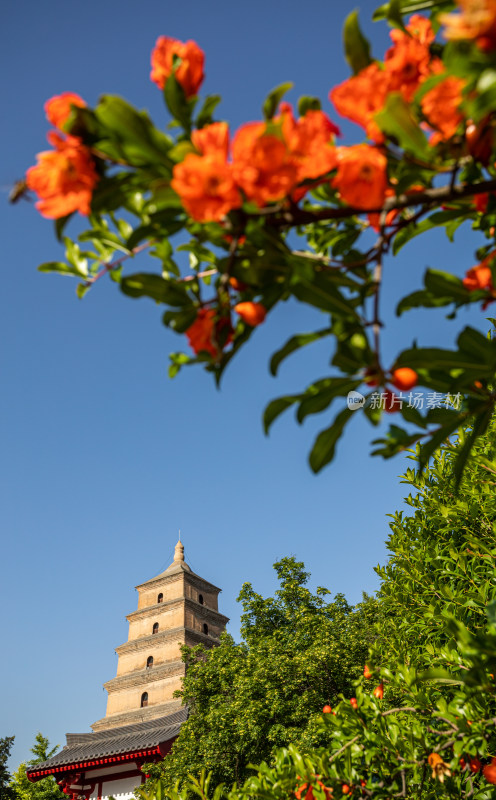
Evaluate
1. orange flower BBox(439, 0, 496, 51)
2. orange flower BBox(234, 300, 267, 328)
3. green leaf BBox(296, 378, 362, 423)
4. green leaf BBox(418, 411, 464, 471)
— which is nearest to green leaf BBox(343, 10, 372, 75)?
orange flower BBox(439, 0, 496, 51)

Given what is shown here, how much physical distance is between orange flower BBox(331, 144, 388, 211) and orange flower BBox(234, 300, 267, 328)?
241mm

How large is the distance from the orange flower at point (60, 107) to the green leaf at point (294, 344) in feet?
1.77

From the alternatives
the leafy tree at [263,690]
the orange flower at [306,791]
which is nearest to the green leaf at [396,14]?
the orange flower at [306,791]

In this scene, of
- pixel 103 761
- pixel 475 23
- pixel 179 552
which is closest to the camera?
pixel 475 23

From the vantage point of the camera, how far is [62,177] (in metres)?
0.90

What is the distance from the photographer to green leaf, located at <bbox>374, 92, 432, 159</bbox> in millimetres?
785

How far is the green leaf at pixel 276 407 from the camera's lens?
3.19 ft

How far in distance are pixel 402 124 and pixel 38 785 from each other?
27.3 m

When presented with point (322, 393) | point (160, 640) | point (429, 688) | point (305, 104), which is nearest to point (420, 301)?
point (322, 393)

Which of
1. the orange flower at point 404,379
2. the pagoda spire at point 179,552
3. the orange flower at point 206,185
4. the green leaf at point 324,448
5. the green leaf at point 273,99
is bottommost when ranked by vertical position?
the green leaf at point 324,448

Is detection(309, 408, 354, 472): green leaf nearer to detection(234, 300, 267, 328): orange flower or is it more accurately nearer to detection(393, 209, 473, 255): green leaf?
detection(234, 300, 267, 328): orange flower

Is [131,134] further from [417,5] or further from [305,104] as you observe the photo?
[417,5]

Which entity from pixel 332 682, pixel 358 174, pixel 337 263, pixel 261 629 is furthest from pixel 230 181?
pixel 261 629

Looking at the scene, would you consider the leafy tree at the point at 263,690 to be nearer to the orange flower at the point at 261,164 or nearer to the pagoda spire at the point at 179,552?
the orange flower at the point at 261,164
